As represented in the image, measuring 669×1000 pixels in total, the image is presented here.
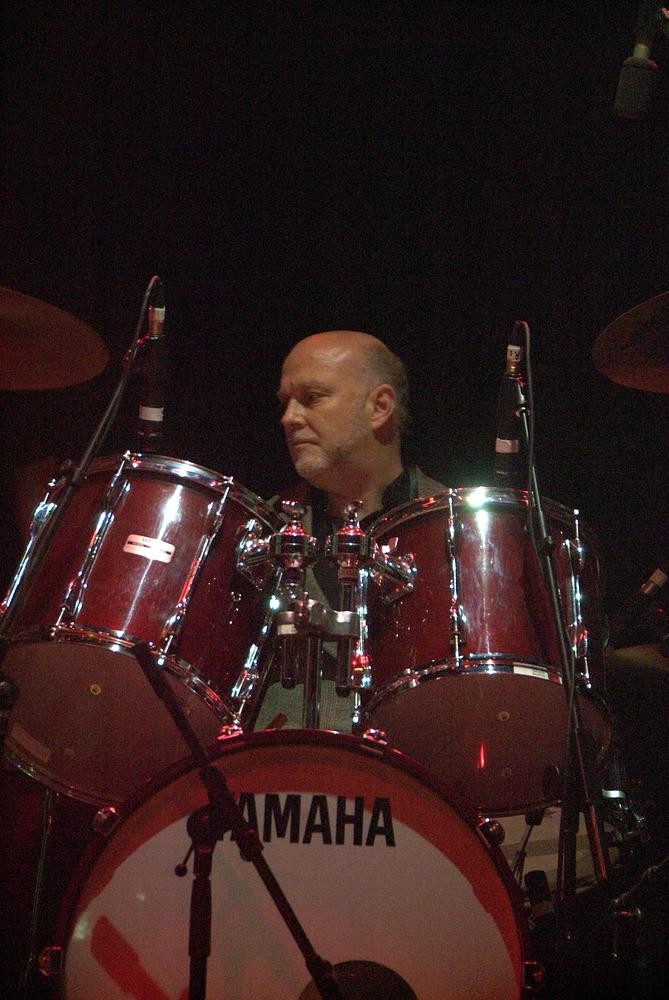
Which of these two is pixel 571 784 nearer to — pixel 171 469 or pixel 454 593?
pixel 454 593

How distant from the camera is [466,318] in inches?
143

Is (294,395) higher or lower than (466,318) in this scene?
lower

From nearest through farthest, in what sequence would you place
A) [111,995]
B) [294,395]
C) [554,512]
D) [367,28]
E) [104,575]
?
[111,995], [104,575], [554,512], [294,395], [367,28]

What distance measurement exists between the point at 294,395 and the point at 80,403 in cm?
84

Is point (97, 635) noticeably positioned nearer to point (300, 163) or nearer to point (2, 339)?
point (2, 339)

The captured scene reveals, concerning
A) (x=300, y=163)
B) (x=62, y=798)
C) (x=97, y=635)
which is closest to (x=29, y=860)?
(x=62, y=798)

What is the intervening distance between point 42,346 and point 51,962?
1.44 m

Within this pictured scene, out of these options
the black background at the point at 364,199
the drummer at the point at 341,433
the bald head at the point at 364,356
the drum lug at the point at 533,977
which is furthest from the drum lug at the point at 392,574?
the black background at the point at 364,199

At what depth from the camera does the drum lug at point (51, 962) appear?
179cm

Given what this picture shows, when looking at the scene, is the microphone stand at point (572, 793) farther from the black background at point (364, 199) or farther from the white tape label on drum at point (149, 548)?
the black background at point (364, 199)

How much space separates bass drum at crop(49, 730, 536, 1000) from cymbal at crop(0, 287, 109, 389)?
1.15 metres

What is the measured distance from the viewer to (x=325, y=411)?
3277 mm

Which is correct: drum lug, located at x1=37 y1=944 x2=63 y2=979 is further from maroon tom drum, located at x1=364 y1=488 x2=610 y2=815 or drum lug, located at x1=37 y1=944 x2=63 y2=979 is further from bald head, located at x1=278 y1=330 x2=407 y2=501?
bald head, located at x1=278 y1=330 x2=407 y2=501

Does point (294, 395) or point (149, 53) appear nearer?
point (294, 395)
